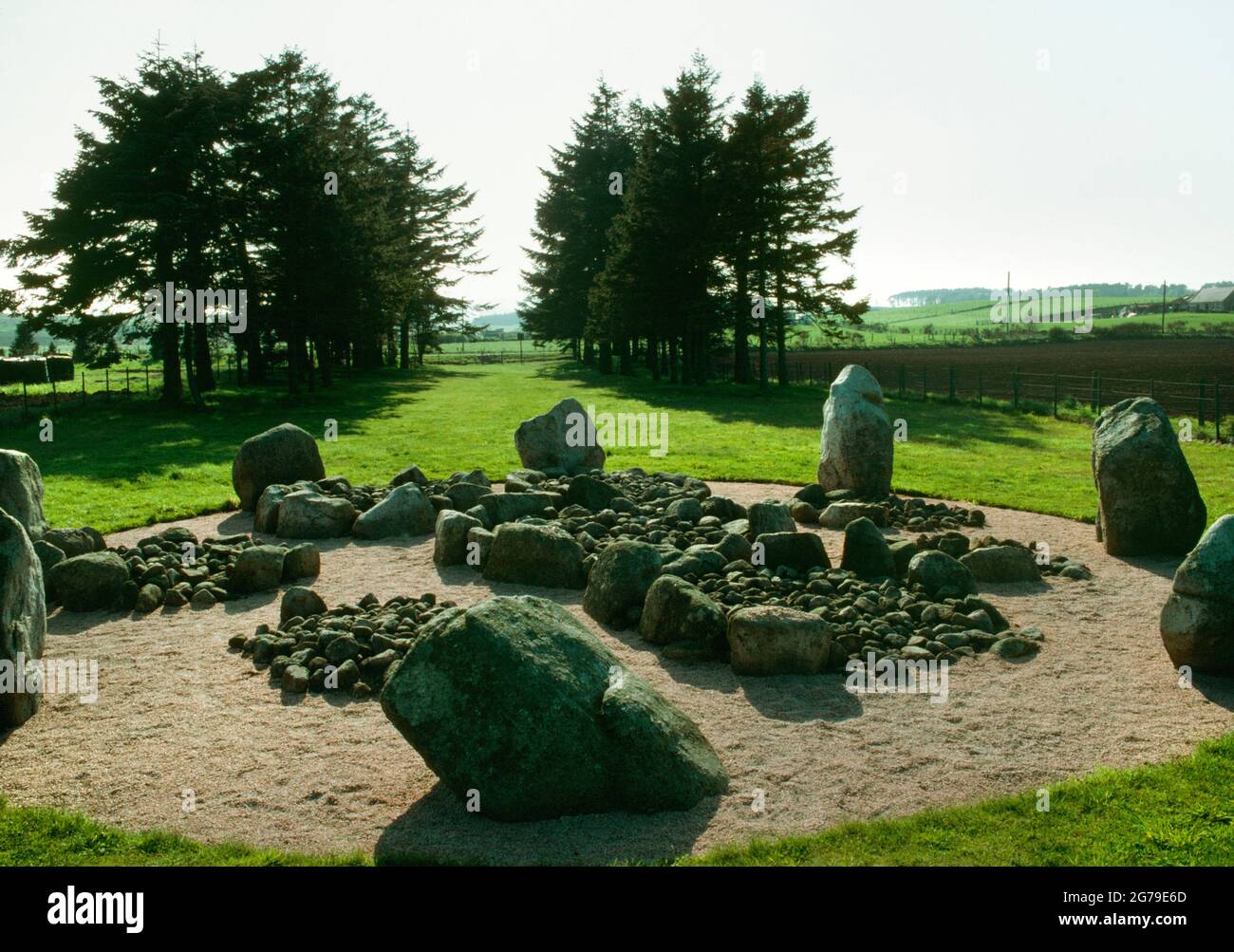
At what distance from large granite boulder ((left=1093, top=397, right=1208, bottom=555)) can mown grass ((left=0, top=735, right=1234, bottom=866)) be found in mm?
7166

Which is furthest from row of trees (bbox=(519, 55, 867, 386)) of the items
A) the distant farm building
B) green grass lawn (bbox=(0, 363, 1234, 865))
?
the distant farm building

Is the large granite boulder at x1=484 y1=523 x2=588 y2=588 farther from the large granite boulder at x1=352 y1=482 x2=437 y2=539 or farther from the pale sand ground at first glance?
the large granite boulder at x1=352 y1=482 x2=437 y2=539

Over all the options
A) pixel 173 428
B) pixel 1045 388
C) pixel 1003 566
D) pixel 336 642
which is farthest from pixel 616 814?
pixel 1045 388

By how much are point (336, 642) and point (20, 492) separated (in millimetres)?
5767

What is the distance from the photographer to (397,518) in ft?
49.5

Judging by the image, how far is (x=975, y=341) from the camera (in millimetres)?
97688

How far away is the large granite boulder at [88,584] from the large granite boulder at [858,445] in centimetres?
1118

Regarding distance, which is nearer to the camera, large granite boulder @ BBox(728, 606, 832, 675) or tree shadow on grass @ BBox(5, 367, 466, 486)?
large granite boulder @ BBox(728, 606, 832, 675)

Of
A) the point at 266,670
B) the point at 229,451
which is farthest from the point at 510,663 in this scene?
the point at 229,451

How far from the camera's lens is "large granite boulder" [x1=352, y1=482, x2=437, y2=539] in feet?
49.1

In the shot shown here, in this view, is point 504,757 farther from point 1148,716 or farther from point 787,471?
point 787,471

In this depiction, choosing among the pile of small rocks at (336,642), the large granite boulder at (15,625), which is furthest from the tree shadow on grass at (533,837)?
the large granite boulder at (15,625)

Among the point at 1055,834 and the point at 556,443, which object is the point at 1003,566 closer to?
the point at 1055,834
